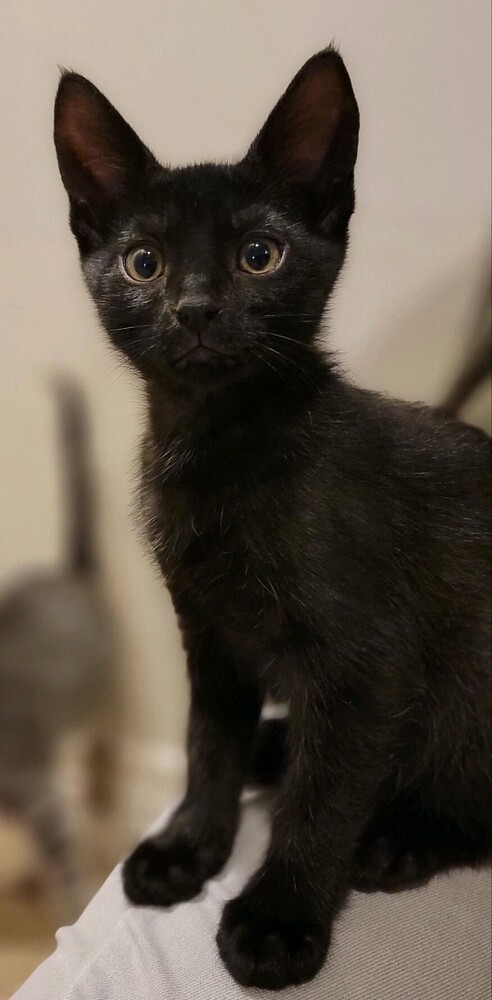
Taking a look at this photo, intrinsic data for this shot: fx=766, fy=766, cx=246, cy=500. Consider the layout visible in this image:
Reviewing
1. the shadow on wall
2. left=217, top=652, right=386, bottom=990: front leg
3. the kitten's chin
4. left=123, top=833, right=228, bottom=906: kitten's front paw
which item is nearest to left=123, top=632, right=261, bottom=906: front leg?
left=123, top=833, right=228, bottom=906: kitten's front paw

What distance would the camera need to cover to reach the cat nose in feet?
1.93

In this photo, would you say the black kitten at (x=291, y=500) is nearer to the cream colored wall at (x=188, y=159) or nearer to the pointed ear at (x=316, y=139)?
the pointed ear at (x=316, y=139)

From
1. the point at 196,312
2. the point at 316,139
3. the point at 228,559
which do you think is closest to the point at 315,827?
the point at 228,559

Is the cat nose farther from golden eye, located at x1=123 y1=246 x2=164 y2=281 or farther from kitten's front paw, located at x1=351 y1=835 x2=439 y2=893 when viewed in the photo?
kitten's front paw, located at x1=351 y1=835 x2=439 y2=893

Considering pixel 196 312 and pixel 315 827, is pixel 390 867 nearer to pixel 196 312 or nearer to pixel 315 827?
pixel 315 827

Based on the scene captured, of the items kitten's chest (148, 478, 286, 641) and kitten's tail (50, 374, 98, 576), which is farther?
kitten's tail (50, 374, 98, 576)

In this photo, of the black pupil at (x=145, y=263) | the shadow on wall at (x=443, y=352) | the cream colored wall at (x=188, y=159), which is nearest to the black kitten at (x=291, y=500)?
the black pupil at (x=145, y=263)

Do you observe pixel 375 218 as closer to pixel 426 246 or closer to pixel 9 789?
pixel 426 246

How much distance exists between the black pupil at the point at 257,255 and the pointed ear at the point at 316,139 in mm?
71

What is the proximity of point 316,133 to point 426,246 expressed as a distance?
13.5 inches

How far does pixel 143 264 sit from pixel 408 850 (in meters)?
0.63

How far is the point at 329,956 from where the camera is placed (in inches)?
26.7

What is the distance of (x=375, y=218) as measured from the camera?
3.12ft

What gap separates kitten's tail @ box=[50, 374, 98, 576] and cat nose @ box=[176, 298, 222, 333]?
300 mm
